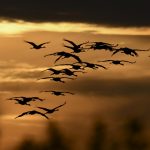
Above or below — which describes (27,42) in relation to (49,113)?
above

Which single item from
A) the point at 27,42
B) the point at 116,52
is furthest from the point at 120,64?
the point at 27,42

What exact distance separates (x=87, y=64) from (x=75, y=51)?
454 centimetres

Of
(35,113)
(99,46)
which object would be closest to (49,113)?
(35,113)

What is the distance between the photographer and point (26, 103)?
554 feet

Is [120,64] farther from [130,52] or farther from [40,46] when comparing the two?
[40,46]

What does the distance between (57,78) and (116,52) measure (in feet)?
30.7

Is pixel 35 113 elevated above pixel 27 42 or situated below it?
below

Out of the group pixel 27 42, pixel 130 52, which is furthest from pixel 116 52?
pixel 27 42

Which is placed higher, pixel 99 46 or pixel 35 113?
pixel 99 46

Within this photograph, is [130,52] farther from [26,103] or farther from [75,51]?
[26,103]

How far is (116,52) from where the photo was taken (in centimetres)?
15900

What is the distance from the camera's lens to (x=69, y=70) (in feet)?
535

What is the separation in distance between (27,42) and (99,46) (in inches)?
380

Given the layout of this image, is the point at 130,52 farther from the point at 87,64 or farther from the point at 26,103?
the point at 26,103
